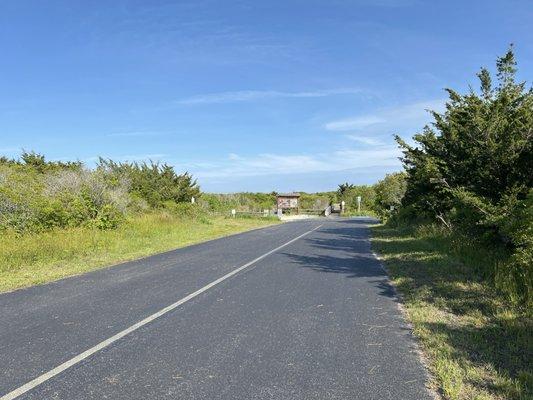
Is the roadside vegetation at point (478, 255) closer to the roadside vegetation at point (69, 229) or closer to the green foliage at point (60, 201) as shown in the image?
the roadside vegetation at point (69, 229)

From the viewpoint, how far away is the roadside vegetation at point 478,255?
5055mm

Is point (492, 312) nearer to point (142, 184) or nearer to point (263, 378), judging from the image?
point (263, 378)

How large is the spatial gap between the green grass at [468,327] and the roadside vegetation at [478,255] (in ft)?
0.04

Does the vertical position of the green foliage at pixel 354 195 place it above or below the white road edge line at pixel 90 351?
above

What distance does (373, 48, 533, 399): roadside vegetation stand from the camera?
16.6 feet

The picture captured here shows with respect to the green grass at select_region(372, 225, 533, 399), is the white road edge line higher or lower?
lower

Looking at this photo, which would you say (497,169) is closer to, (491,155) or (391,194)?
(491,155)

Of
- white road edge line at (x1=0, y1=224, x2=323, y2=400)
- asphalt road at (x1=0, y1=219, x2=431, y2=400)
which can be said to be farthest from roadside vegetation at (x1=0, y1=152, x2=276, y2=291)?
white road edge line at (x1=0, y1=224, x2=323, y2=400)

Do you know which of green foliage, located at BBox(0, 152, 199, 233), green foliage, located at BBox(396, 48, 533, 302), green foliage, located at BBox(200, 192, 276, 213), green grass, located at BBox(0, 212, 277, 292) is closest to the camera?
green foliage, located at BBox(396, 48, 533, 302)

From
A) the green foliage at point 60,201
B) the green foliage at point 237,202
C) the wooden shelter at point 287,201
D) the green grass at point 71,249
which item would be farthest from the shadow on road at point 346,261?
the wooden shelter at point 287,201

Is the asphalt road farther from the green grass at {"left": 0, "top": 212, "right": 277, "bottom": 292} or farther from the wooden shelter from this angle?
the wooden shelter

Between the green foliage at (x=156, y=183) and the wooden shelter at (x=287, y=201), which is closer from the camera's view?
the green foliage at (x=156, y=183)

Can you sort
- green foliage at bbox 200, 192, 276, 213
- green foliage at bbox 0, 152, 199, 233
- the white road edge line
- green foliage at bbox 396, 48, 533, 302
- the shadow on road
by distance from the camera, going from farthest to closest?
green foliage at bbox 200, 192, 276, 213 < green foliage at bbox 0, 152, 199, 233 < the shadow on road < green foliage at bbox 396, 48, 533, 302 < the white road edge line

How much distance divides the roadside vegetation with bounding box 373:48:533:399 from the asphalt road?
0.50 m
